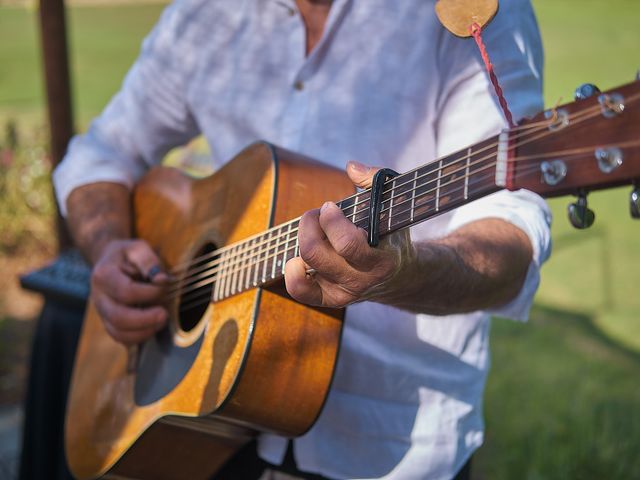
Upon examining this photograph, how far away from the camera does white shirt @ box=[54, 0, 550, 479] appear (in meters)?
1.53

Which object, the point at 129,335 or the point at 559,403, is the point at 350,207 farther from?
the point at 559,403

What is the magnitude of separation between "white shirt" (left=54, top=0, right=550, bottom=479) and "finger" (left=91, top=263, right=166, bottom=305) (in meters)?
0.45

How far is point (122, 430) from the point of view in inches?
73.3

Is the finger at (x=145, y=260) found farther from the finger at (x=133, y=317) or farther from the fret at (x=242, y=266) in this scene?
the fret at (x=242, y=266)

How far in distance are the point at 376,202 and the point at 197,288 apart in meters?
0.76

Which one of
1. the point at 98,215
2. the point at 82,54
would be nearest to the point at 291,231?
the point at 98,215

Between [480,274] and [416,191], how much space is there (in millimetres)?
316

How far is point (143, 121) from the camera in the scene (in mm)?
2180

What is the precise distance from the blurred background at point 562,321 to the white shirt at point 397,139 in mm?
1464

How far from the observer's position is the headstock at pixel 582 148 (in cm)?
86

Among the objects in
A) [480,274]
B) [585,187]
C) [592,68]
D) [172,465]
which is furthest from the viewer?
[592,68]

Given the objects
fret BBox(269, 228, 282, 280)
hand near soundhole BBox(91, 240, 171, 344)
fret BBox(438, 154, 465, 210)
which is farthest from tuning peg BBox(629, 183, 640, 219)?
hand near soundhole BBox(91, 240, 171, 344)

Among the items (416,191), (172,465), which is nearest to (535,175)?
(416,191)

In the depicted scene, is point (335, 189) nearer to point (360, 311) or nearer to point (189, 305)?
point (360, 311)
